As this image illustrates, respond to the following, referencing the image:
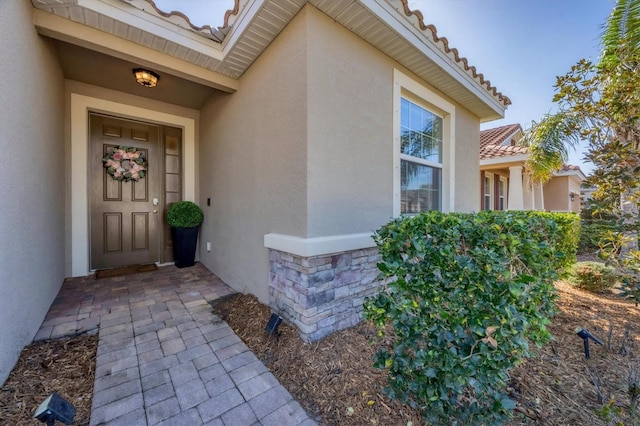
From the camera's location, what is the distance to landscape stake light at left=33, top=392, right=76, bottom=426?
116 centimetres

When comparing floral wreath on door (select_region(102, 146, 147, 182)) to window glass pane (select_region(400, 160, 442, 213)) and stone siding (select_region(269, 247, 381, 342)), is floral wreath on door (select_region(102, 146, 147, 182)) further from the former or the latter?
window glass pane (select_region(400, 160, 442, 213))

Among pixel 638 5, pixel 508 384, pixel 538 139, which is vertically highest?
pixel 638 5

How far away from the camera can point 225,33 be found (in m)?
2.99

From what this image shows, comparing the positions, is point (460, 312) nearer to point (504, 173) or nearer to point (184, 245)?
point (184, 245)

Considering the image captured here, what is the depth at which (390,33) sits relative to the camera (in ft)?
9.04

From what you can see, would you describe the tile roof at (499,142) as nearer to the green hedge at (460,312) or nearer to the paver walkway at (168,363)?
the green hedge at (460,312)

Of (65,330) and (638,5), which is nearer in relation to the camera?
(65,330)

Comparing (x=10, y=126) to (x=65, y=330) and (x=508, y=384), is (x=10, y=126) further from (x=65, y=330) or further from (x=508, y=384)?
(x=508, y=384)

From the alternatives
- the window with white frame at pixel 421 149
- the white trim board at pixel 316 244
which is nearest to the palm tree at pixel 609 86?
the window with white frame at pixel 421 149

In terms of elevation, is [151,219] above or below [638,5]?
below

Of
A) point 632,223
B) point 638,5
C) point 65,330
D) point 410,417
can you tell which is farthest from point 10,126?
point 638,5

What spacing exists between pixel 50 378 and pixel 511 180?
33.2ft

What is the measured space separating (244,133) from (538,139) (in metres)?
5.85

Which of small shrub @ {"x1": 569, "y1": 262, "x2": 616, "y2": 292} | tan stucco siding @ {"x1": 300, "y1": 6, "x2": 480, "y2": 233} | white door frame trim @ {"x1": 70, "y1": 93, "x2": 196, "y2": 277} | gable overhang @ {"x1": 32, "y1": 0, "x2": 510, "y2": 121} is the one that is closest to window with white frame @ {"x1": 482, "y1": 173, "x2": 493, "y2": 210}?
small shrub @ {"x1": 569, "y1": 262, "x2": 616, "y2": 292}
